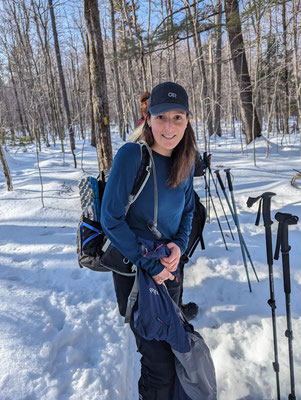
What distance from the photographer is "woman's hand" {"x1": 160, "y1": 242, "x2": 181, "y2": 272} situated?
1.51 metres

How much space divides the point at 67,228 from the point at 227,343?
140 inches

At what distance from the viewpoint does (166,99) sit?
4.85ft

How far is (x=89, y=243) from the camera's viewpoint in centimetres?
165

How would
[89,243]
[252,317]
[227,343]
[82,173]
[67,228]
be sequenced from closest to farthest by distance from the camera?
[89,243]
[227,343]
[252,317]
[67,228]
[82,173]

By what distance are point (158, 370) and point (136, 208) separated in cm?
100

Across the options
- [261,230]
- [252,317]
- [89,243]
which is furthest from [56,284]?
[261,230]

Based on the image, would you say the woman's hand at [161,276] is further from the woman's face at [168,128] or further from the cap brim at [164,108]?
the cap brim at [164,108]

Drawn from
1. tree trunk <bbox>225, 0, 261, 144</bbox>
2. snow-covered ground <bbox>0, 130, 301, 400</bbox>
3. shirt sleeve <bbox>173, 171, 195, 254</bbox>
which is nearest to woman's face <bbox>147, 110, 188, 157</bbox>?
shirt sleeve <bbox>173, 171, 195, 254</bbox>

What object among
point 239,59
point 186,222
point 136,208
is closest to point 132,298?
point 136,208

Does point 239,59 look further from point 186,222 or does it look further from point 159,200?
point 159,200

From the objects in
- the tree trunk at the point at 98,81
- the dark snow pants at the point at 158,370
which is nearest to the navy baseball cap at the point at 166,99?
the dark snow pants at the point at 158,370

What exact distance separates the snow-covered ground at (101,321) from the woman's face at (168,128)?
1943mm

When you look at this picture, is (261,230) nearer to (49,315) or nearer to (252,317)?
(252,317)

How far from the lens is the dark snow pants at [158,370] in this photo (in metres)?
1.46
